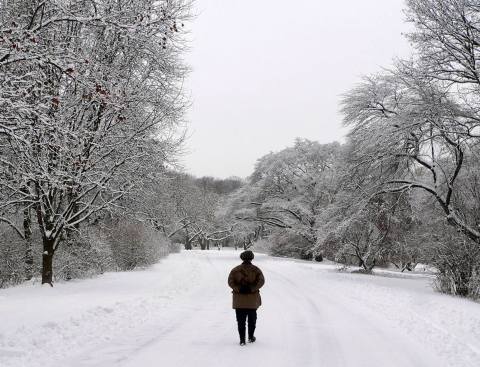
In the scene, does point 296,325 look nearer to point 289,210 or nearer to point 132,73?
point 132,73

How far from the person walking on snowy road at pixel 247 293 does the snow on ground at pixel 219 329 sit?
19.1 inches

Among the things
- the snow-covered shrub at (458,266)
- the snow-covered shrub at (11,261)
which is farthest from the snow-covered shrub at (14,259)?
the snow-covered shrub at (458,266)

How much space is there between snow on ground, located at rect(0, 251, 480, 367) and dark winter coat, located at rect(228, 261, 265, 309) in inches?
29.2

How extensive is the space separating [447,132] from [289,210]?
25.3 metres

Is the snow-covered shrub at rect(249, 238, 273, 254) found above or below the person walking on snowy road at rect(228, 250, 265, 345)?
below

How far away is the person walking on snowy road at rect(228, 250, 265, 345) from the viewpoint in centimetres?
797

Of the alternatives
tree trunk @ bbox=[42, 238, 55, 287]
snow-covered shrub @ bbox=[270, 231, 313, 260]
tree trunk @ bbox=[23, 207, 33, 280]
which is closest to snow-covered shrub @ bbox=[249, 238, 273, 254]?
snow-covered shrub @ bbox=[270, 231, 313, 260]

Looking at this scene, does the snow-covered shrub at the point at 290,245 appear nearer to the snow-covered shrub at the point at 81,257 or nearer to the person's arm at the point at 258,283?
the snow-covered shrub at the point at 81,257

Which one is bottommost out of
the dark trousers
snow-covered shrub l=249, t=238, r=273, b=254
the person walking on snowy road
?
snow-covered shrub l=249, t=238, r=273, b=254

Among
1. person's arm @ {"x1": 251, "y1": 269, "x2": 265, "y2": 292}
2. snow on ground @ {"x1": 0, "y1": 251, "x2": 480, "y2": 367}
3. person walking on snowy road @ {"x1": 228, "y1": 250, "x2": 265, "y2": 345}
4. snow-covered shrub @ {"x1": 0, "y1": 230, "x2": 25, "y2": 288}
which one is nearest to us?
snow on ground @ {"x1": 0, "y1": 251, "x2": 480, "y2": 367}

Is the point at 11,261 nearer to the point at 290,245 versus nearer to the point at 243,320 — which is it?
the point at 243,320

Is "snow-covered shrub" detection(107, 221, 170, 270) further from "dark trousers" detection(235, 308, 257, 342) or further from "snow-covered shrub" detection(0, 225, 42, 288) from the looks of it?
"dark trousers" detection(235, 308, 257, 342)

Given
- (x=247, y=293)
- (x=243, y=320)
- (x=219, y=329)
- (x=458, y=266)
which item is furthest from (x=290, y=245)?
(x=243, y=320)

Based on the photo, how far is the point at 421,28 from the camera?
624 inches
